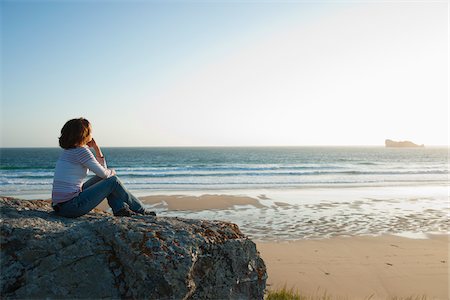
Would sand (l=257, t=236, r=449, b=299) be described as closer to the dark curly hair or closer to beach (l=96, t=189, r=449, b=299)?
beach (l=96, t=189, r=449, b=299)

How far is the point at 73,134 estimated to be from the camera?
434 cm

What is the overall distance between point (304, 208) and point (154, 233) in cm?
1154

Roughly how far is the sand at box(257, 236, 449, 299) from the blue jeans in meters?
3.26

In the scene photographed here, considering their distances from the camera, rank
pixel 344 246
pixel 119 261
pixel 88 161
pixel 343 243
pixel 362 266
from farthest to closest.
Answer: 1. pixel 343 243
2. pixel 344 246
3. pixel 362 266
4. pixel 88 161
5. pixel 119 261

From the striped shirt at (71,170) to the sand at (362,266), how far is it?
3.83 metres

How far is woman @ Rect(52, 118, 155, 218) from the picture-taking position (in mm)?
4215

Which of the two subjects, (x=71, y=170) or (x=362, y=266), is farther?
(x=362, y=266)

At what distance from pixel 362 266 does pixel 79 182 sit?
5.94 metres

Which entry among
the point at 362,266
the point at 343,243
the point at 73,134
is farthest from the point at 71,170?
the point at 343,243

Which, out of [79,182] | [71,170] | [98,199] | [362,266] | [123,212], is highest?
[71,170]

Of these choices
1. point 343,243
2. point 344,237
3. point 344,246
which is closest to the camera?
point 344,246

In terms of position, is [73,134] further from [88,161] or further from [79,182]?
[79,182]

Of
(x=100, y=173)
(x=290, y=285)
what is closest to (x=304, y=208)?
(x=290, y=285)

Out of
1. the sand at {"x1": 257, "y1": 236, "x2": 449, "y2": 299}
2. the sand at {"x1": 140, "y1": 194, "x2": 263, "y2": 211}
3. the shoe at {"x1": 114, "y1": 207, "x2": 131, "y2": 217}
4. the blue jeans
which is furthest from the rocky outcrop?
the sand at {"x1": 140, "y1": 194, "x2": 263, "y2": 211}
